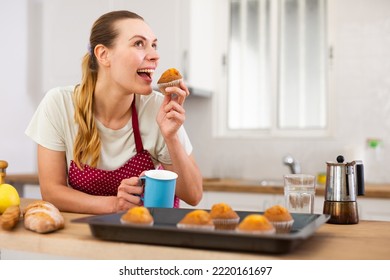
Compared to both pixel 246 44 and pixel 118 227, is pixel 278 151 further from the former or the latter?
pixel 118 227

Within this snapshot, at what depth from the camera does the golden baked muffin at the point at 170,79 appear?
5.09ft

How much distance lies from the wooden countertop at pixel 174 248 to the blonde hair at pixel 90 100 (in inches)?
21.1

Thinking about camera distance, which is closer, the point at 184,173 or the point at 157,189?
the point at 157,189

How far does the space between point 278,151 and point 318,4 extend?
102cm

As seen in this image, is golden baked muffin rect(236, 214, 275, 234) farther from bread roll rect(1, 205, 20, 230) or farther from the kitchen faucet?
the kitchen faucet

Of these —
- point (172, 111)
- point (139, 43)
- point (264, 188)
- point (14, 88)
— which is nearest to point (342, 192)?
point (172, 111)

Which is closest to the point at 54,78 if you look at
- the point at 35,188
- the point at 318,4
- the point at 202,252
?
the point at 35,188

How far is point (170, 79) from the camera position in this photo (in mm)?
1555

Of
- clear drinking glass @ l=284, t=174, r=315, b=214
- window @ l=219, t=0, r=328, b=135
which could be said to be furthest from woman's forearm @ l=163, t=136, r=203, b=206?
window @ l=219, t=0, r=328, b=135

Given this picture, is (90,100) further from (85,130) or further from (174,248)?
(174,248)

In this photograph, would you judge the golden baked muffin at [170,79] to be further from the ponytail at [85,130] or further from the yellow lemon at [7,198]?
the yellow lemon at [7,198]

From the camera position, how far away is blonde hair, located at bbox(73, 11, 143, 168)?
5.79 ft

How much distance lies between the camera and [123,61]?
1.74m

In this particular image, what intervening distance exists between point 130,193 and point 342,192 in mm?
569
